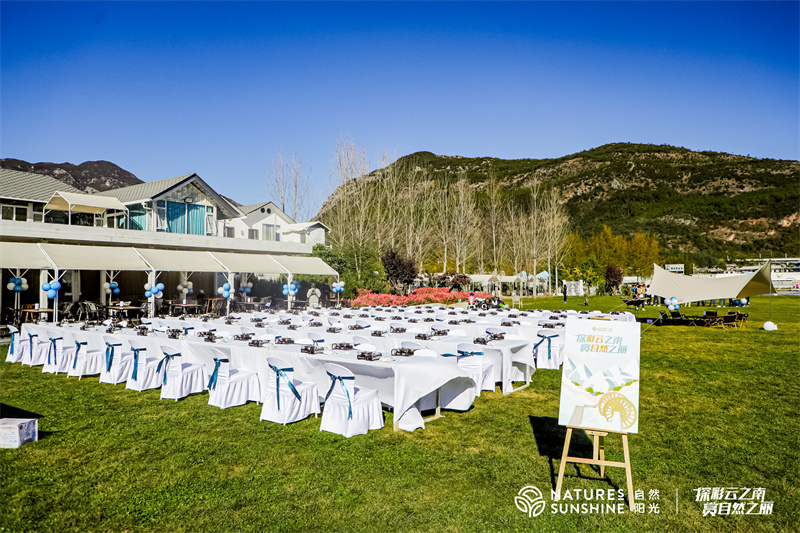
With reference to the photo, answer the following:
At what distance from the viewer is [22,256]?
14.5 metres

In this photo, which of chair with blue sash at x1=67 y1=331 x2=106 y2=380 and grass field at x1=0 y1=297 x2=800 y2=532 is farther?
chair with blue sash at x1=67 y1=331 x2=106 y2=380

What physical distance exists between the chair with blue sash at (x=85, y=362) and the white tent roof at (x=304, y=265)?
12.1 meters

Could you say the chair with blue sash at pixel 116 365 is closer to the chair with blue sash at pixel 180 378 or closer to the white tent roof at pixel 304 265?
the chair with blue sash at pixel 180 378

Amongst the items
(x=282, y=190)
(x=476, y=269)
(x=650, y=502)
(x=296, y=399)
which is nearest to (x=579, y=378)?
(x=650, y=502)

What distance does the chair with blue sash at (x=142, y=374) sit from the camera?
836 centimetres

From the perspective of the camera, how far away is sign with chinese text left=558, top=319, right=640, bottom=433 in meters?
4.26

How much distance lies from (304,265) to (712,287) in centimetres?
1636

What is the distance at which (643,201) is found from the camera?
8644cm

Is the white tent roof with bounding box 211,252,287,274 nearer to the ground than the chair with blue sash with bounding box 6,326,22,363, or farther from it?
farther from it

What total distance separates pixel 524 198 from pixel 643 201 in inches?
802

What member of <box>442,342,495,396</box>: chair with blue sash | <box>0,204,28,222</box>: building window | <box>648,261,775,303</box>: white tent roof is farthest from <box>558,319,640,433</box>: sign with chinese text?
<box>0,204,28,222</box>: building window

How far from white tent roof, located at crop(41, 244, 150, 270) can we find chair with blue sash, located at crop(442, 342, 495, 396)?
13.0 metres

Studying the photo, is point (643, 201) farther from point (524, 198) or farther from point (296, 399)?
point (296, 399)

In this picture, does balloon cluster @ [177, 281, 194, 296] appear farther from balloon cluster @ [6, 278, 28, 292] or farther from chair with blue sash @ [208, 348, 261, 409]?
chair with blue sash @ [208, 348, 261, 409]
